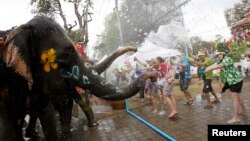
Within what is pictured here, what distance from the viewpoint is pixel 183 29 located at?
129 feet

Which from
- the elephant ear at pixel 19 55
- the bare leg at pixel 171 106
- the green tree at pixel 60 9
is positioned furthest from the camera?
the green tree at pixel 60 9

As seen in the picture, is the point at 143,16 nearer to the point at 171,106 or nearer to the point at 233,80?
the point at 171,106

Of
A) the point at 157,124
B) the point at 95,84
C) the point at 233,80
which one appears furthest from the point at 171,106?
the point at 95,84

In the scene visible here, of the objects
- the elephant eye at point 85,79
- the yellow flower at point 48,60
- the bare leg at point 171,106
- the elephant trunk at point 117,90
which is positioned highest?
the yellow flower at point 48,60

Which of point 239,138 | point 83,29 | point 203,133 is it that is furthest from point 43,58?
point 83,29

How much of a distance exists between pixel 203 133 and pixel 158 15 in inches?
1439

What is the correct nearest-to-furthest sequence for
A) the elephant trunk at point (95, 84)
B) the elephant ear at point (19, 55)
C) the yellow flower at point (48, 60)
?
1. the elephant ear at point (19, 55)
2. the elephant trunk at point (95, 84)
3. the yellow flower at point (48, 60)

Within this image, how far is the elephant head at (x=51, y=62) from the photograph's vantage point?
11.0 ft

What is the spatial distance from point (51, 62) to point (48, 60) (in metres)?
0.04

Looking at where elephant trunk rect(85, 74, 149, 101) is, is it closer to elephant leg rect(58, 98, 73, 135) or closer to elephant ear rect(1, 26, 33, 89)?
elephant ear rect(1, 26, 33, 89)

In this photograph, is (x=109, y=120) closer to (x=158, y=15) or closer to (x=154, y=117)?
(x=154, y=117)

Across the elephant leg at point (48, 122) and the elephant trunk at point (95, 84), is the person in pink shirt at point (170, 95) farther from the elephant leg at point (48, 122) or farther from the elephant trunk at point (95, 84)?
the elephant trunk at point (95, 84)

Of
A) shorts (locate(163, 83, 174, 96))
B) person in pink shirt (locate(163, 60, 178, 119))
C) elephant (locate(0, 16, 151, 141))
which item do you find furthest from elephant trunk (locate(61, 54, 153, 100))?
shorts (locate(163, 83, 174, 96))

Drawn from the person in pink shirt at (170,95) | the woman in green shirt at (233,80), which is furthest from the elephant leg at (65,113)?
the person in pink shirt at (170,95)
